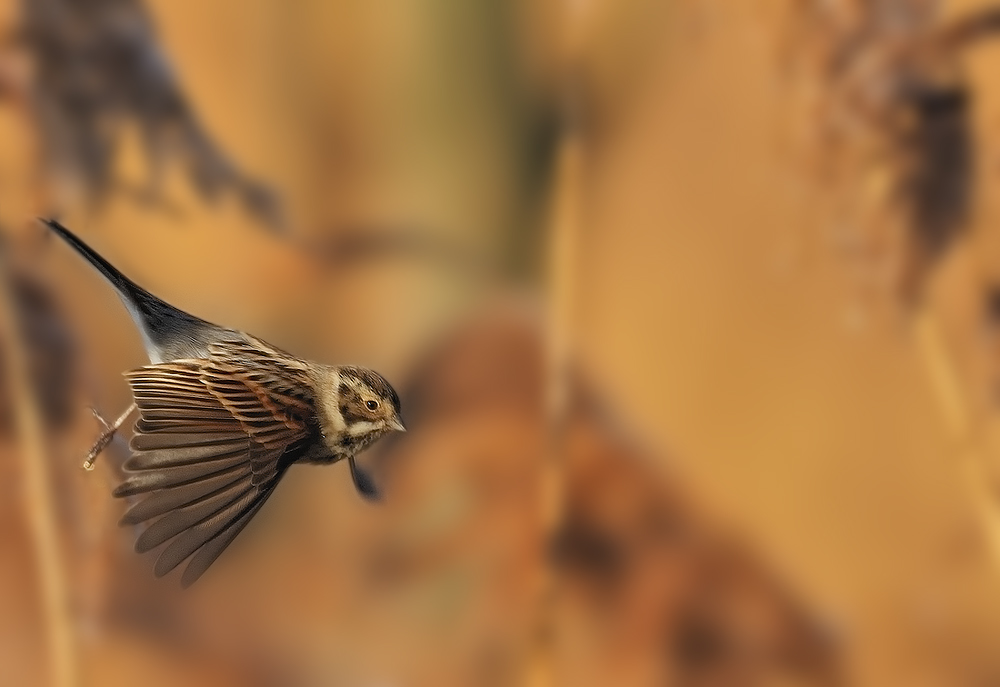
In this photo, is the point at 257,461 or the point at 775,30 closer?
the point at 257,461

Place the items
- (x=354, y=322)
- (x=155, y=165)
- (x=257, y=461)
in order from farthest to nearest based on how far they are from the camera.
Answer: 1. (x=354, y=322)
2. (x=155, y=165)
3. (x=257, y=461)

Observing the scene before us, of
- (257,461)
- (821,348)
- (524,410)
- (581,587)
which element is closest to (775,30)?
(821,348)

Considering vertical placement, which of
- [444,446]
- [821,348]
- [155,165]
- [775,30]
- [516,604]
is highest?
[775,30]

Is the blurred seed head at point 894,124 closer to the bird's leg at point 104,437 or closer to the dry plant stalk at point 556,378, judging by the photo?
the dry plant stalk at point 556,378

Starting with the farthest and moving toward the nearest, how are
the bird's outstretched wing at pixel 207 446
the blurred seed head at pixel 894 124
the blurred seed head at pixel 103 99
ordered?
the blurred seed head at pixel 894 124 < the blurred seed head at pixel 103 99 < the bird's outstretched wing at pixel 207 446

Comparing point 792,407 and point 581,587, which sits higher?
point 792,407

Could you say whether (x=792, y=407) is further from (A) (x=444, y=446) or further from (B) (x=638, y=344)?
(A) (x=444, y=446)

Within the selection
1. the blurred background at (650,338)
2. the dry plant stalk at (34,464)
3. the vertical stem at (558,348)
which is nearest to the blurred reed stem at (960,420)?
the blurred background at (650,338)
